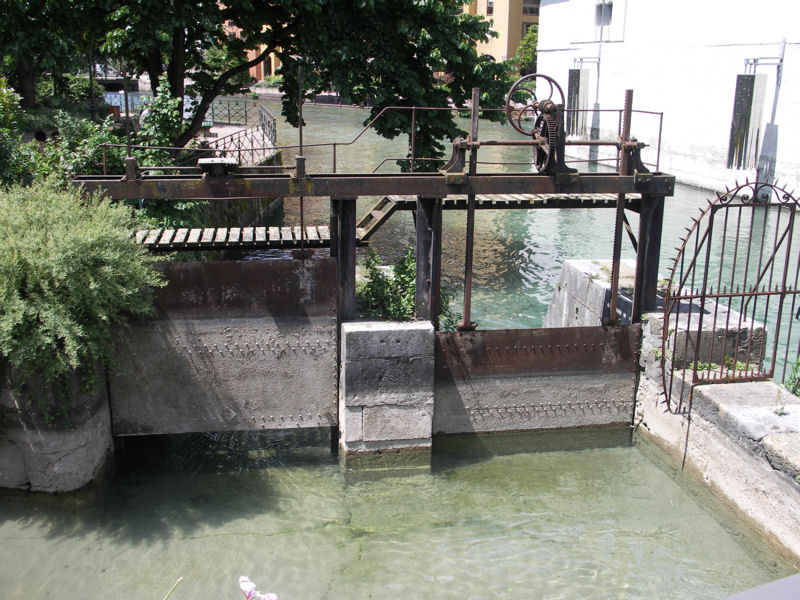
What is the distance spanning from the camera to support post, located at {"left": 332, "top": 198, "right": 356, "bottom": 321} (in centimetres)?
853

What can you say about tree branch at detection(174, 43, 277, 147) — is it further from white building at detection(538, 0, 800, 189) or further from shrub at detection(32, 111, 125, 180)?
white building at detection(538, 0, 800, 189)

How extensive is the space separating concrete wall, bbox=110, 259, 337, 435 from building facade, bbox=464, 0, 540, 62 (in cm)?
5361

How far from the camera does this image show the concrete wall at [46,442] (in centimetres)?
737

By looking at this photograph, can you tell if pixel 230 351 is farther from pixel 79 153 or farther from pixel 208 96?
pixel 208 96

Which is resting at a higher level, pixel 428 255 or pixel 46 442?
pixel 428 255

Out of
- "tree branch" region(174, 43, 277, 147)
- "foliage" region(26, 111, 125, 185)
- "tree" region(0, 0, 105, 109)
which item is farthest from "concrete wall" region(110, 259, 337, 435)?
"tree" region(0, 0, 105, 109)

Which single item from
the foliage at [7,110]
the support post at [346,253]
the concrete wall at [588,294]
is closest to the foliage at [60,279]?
the support post at [346,253]

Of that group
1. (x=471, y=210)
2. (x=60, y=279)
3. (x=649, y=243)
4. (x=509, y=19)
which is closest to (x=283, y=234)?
(x=471, y=210)

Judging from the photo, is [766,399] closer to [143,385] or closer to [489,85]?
[143,385]

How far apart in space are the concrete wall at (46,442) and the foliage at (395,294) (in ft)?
10.3

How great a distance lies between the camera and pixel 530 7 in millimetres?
59875

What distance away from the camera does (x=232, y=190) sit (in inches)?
313

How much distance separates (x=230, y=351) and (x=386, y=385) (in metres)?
1.76

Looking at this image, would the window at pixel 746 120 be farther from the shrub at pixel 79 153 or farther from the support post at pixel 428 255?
the shrub at pixel 79 153
